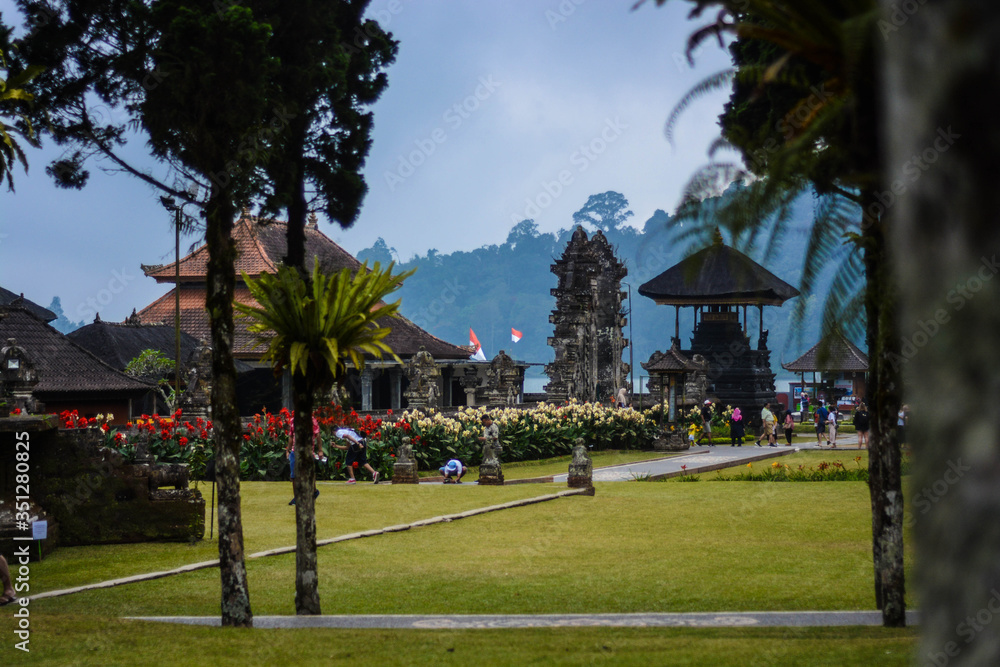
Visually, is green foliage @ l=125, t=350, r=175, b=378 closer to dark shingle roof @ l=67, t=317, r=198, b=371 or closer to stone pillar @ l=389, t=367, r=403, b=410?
dark shingle roof @ l=67, t=317, r=198, b=371

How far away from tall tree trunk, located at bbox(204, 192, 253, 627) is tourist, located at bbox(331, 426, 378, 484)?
1335cm

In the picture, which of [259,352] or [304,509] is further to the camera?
[259,352]

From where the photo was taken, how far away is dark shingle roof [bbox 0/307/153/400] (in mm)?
27484

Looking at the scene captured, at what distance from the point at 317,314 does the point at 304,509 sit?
1850 mm

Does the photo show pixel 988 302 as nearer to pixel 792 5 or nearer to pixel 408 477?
pixel 792 5

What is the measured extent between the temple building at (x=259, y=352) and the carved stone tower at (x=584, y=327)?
355cm

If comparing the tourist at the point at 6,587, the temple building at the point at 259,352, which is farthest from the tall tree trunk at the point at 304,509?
the temple building at the point at 259,352

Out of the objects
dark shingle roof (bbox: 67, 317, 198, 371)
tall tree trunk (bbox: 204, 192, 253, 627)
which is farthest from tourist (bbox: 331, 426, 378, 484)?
dark shingle roof (bbox: 67, 317, 198, 371)

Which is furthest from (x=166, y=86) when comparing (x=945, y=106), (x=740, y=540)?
(x=945, y=106)

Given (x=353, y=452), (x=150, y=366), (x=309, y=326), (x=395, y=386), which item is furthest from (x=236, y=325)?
(x=309, y=326)

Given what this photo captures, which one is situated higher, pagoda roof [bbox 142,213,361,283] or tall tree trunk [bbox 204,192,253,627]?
pagoda roof [bbox 142,213,361,283]

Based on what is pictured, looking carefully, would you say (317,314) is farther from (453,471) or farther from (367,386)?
(367,386)

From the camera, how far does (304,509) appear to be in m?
9.40

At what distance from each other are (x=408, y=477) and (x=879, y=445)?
14551mm
